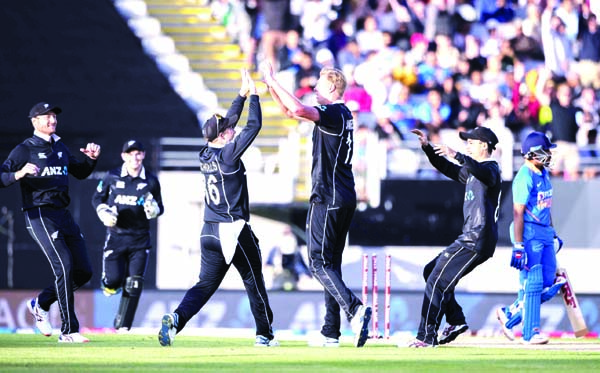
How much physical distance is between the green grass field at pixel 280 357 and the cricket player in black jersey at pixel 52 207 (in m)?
0.57

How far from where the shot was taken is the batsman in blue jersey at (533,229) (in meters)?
13.5

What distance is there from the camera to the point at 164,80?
2672 centimetres

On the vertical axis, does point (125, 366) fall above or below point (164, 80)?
below

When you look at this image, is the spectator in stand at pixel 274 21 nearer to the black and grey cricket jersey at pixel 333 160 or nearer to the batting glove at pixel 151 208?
the batting glove at pixel 151 208

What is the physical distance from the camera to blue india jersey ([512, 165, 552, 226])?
44.3 feet

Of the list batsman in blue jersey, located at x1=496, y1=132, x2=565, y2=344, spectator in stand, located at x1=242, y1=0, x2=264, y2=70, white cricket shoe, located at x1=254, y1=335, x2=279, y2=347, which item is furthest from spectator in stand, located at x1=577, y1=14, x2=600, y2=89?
white cricket shoe, located at x1=254, y1=335, x2=279, y2=347

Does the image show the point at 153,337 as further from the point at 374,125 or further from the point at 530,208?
the point at 374,125

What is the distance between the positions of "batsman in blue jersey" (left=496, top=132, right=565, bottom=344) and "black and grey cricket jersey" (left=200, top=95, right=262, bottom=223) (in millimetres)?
2860

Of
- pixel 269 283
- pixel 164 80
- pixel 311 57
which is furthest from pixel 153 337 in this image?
pixel 164 80

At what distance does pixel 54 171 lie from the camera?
13367 millimetres

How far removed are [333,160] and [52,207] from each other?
2922 millimetres

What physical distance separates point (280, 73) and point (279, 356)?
1274 cm

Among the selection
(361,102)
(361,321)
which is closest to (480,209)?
(361,321)

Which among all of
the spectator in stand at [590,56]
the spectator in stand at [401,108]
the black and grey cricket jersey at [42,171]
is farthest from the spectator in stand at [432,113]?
the black and grey cricket jersey at [42,171]
